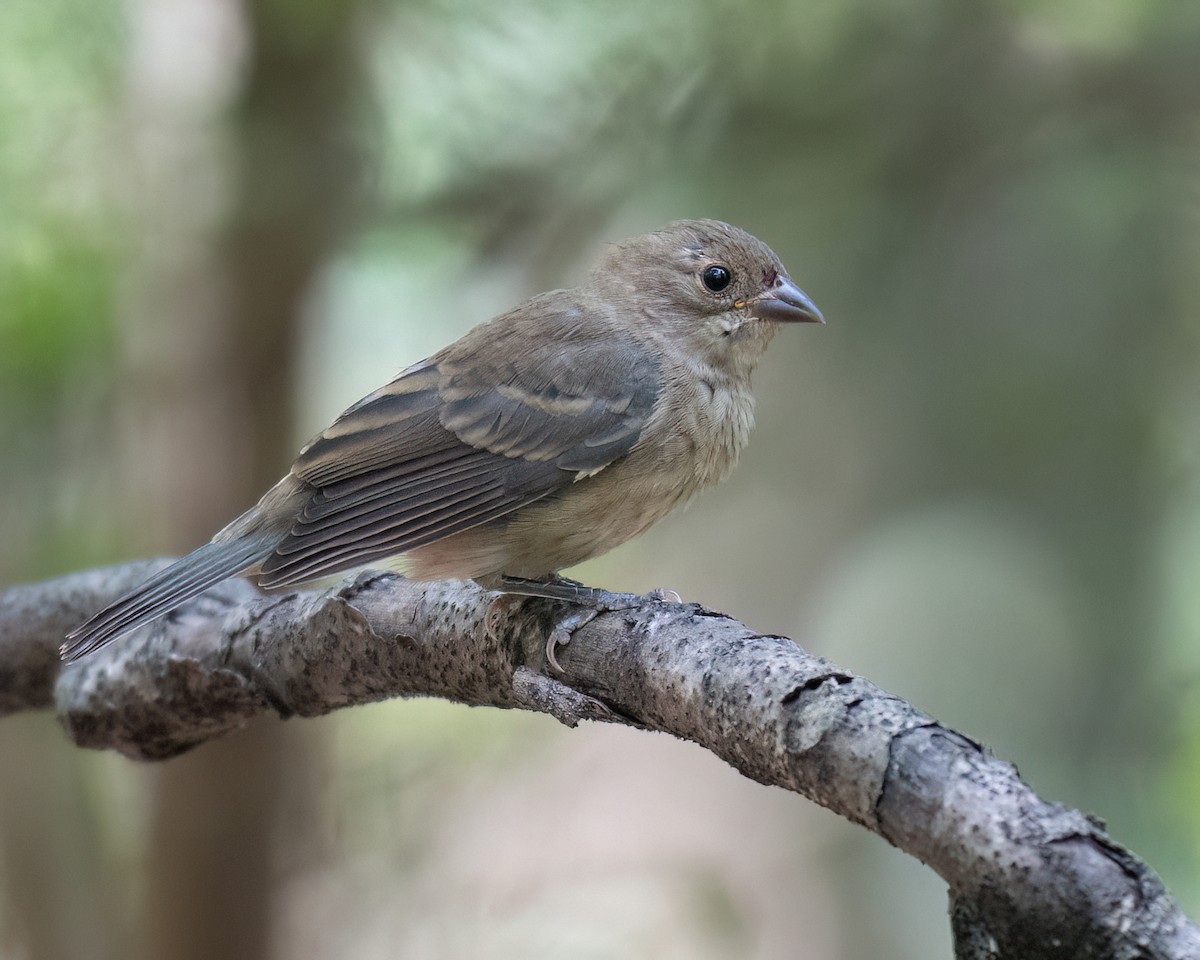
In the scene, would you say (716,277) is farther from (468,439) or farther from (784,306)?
(468,439)

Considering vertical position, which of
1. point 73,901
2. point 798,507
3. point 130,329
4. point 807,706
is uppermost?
point 798,507

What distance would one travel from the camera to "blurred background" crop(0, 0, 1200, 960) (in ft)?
14.7

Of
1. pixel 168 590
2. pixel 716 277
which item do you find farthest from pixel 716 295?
pixel 168 590

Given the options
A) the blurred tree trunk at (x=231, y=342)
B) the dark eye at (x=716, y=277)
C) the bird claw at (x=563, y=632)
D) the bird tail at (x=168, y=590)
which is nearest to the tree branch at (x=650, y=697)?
the bird claw at (x=563, y=632)

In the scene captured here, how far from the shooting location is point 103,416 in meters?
4.89

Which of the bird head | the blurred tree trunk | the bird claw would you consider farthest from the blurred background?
the bird claw

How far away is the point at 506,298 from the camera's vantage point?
5.40 meters

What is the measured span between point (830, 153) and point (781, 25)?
0.50 metres

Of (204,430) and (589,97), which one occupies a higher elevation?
(589,97)

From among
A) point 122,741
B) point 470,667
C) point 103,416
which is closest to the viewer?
point 470,667

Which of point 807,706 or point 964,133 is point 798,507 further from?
point 807,706

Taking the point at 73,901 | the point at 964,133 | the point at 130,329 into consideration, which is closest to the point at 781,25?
the point at 964,133

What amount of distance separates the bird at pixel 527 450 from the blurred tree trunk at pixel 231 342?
130 centimetres

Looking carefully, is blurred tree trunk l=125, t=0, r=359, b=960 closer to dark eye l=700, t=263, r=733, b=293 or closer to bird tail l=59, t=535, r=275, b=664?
bird tail l=59, t=535, r=275, b=664
